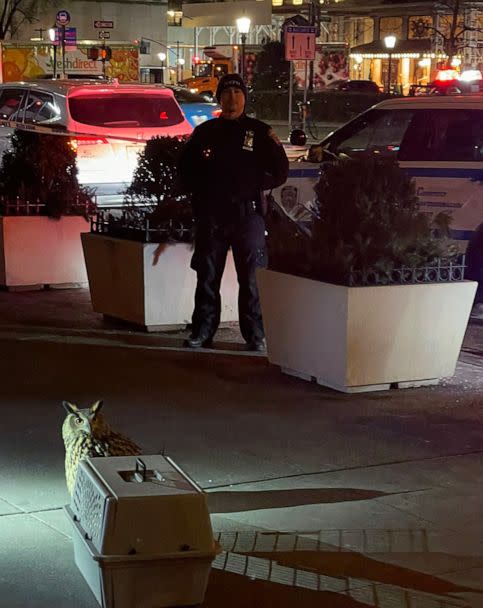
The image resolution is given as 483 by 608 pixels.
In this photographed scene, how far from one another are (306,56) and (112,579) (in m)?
22.6

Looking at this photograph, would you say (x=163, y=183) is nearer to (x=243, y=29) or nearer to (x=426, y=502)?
(x=426, y=502)

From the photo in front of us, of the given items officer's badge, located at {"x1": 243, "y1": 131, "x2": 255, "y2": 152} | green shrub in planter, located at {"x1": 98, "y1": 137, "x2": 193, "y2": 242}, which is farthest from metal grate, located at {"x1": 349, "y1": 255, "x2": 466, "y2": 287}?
green shrub in planter, located at {"x1": 98, "y1": 137, "x2": 193, "y2": 242}

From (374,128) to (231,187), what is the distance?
3.90 metres

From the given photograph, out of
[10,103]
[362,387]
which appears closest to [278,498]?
[362,387]

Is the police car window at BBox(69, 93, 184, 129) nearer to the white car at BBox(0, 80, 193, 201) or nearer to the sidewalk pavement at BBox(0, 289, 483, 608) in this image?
the white car at BBox(0, 80, 193, 201)

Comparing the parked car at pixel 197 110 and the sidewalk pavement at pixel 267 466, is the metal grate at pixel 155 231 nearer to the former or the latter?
the sidewalk pavement at pixel 267 466

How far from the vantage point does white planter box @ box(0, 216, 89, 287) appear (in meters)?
11.1

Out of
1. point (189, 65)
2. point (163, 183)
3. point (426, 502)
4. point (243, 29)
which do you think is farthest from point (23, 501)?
point (189, 65)

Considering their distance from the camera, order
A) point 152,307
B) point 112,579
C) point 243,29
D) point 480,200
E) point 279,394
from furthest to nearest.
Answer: point 243,29 → point 480,200 → point 152,307 → point 279,394 → point 112,579

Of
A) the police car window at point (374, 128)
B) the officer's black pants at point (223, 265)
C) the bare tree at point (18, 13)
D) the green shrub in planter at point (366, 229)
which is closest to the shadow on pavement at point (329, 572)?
the green shrub in planter at point (366, 229)

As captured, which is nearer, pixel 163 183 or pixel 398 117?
pixel 163 183

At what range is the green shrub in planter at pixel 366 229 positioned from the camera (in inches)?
309

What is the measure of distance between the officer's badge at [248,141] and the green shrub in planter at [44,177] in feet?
10.4

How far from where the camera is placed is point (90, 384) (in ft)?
25.8
